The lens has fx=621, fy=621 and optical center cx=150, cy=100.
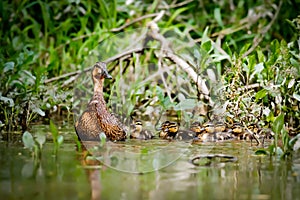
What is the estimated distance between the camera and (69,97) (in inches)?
90.4

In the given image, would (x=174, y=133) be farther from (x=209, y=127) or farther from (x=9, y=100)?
(x=9, y=100)

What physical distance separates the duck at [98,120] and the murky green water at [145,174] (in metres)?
0.05

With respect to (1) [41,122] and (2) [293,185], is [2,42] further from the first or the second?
(2) [293,185]

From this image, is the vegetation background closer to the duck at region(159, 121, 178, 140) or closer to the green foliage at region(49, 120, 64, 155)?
the duck at region(159, 121, 178, 140)

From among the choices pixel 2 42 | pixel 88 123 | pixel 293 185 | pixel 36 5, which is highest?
pixel 36 5

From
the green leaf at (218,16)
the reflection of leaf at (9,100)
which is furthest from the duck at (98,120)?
the green leaf at (218,16)

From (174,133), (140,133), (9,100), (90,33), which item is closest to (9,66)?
(9,100)

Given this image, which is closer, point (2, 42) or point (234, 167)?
point (234, 167)

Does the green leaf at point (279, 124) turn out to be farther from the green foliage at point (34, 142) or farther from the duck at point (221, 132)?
the green foliage at point (34, 142)

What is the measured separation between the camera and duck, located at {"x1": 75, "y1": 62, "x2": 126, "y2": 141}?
6.17ft

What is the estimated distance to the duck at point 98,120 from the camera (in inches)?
74.1

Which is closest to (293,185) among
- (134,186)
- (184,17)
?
(134,186)

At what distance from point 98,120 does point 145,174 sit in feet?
1.37

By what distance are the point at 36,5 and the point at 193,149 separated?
2110 millimetres
